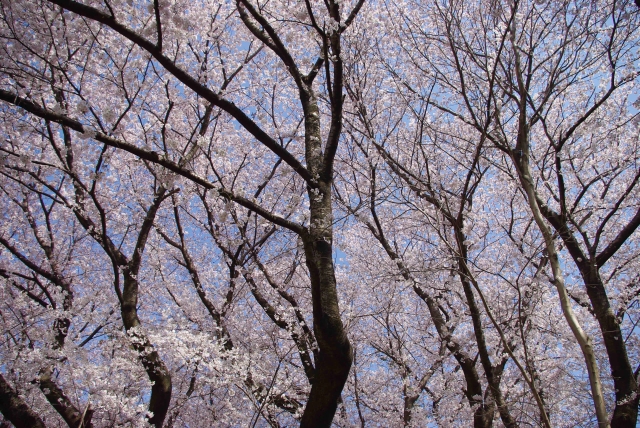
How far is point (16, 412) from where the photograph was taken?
4898 mm

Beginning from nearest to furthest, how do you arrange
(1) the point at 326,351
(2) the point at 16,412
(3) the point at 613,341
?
1. (1) the point at 326,351
2. (3) the point at 613,341
3. (2) the point at 16,412

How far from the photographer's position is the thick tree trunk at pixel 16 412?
489cm

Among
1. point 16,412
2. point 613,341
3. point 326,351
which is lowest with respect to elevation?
point 16,412

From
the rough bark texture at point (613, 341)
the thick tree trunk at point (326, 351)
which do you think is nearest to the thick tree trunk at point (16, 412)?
the thick tree trunk at point (326, 351)

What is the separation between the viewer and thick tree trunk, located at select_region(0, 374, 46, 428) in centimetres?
489

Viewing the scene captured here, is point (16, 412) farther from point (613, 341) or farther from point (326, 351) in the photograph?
point (613, 341)

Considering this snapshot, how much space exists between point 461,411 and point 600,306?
358 centimetres

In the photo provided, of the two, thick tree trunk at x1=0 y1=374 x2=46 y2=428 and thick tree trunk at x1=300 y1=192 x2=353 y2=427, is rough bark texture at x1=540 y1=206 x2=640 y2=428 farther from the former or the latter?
thick tree trunk at x1=0 y1=374 x2=46 y2=428

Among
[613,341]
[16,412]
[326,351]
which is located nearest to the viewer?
[326,351]

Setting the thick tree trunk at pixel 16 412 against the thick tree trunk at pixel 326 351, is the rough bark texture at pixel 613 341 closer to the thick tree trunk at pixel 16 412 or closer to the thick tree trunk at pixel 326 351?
the thick tree trunk at pixel 326 351

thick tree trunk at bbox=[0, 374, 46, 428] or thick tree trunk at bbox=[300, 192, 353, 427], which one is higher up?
thick tree trunk at bbox=[300, 192, 353, 427]

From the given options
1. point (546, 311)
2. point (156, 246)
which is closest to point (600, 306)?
point (546, 311)

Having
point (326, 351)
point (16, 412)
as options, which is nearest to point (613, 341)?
point (326, 351)

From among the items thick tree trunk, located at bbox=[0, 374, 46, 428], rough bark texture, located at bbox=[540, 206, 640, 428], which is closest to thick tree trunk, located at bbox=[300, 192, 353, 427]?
rough bark texture, located at bbox=[540, 206, 640, 428]
